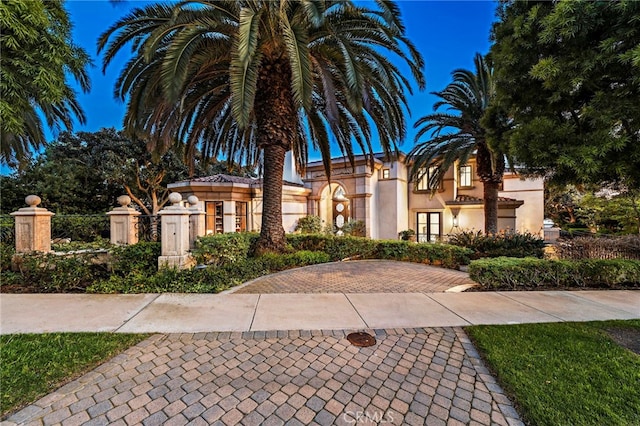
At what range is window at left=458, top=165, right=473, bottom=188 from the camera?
55.5ft

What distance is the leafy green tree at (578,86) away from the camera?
3357 millimetres

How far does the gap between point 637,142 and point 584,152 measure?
2.25 ft

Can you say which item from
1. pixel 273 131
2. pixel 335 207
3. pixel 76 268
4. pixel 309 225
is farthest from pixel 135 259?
pixel 335 207

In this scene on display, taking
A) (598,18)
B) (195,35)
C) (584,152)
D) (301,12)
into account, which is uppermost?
(301,12)

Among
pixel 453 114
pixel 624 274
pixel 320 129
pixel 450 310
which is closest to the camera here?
pixel 450 310

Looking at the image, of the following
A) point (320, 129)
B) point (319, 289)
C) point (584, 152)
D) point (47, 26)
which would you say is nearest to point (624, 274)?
point (584, 152)

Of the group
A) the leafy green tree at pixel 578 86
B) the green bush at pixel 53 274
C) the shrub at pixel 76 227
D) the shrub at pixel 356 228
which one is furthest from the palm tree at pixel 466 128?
the shrub at pixel 76 227

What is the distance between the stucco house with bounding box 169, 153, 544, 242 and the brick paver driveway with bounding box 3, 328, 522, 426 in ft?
38.4

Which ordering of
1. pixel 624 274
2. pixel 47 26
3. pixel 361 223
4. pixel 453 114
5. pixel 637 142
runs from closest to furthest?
pixel 637 142, pixel 47 26, pixel 624 274, pixel 453 114, pixel 361 223

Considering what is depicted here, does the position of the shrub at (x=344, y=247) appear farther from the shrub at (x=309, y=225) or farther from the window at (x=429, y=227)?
the window at (x=429, y=227)

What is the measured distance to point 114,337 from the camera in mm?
3635

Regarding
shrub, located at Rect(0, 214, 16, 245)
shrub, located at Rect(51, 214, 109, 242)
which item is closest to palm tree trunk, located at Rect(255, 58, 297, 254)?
shrub, located at Rect(51, 214, 109, 242)

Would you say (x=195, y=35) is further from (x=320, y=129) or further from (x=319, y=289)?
(x=319, y=289)

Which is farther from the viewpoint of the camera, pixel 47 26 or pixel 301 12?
pixel 301 12
